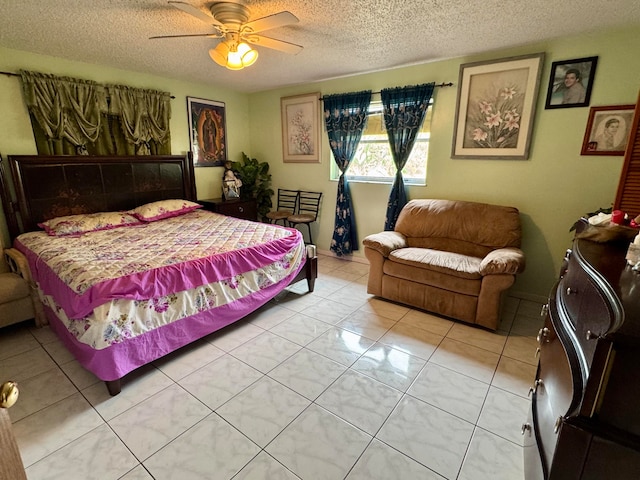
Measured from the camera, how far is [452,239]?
3154 millimetres

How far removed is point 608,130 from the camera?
2.58m

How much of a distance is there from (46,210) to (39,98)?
3.48ft

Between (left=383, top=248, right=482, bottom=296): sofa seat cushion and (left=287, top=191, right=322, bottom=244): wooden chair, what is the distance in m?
1.67

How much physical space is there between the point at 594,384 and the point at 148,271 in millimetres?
2148

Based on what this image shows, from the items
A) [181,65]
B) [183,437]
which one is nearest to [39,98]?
[181,65]

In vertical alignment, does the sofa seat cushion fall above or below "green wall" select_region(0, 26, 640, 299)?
below

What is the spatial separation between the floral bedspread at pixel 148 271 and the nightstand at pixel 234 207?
109cm

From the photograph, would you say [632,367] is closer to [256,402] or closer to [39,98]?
[256,402]

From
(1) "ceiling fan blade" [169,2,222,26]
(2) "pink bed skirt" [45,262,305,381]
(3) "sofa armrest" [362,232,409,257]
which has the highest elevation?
(1) "ceiling fan blade" [169,2,222,26]

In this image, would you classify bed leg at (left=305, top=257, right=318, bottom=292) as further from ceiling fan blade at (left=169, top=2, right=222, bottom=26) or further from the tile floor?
ceiling fan blade at (left=169, top=2, right=222, bottom=26)

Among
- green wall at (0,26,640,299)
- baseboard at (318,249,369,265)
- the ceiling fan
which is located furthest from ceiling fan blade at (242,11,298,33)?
baseboard at (318,249,369,265)

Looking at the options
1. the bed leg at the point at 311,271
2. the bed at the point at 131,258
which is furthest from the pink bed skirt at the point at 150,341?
the bed leg at the point at 311,271

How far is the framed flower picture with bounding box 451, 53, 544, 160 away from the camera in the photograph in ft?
9.33

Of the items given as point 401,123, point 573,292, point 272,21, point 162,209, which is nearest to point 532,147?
point 401,123
